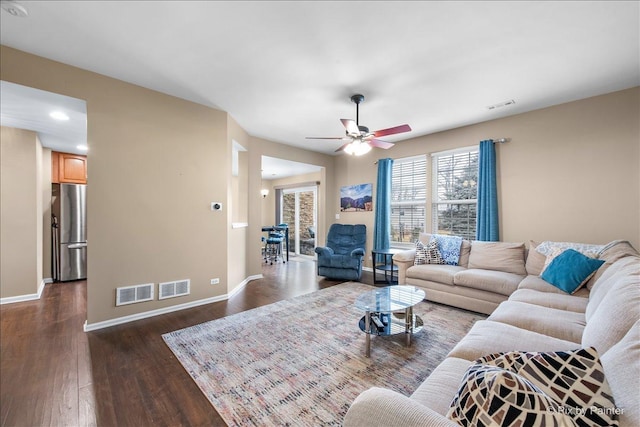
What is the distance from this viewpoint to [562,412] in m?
0.68

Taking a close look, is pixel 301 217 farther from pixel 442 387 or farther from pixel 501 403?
pixel 501 403

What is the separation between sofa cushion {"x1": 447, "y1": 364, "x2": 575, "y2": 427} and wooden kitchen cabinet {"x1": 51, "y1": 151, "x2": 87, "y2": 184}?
6.48m

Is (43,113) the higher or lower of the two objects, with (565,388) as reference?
higher

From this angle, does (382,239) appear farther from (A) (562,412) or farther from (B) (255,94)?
(A) (562,412)

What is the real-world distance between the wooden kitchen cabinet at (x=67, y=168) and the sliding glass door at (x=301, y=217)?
4.86 meters

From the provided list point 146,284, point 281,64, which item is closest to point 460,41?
point 281,64

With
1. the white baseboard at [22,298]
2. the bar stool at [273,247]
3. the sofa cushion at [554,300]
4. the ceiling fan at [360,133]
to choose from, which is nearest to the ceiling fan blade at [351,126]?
the ceiling fan at [360,133]

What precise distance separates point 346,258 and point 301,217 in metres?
3.31

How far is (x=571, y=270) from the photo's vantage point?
254 centimetres

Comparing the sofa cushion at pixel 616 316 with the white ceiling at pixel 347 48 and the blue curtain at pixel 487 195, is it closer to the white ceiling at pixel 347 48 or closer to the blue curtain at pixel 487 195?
the white ceiling at pixel 347 48

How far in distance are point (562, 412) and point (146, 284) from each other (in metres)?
3.68

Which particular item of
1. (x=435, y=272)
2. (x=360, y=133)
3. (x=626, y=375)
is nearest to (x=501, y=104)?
(x=360, y=133)

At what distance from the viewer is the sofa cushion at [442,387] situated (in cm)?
107

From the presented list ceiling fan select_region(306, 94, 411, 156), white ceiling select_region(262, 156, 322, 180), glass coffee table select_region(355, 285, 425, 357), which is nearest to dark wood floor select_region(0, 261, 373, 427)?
glass coffee table select_region(355, 285, 425, 357)
